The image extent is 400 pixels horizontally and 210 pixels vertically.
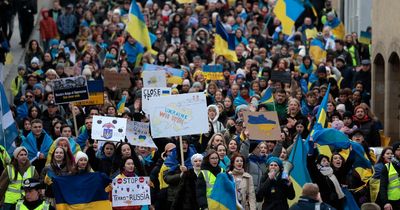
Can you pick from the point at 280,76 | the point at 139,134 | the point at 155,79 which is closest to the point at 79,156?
the point at 139,134

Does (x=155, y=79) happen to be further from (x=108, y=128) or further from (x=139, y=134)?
(x=108, y=128)

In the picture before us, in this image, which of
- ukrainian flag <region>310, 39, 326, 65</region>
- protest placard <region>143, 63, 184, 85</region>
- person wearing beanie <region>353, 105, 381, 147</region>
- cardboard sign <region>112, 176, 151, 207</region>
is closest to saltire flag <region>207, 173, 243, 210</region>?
cardboard sign <region>112, 176, 151, 207</region>

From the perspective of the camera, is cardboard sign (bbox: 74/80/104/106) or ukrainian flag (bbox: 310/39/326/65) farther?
ukrainian flag (bbox: 310/39/326/65)

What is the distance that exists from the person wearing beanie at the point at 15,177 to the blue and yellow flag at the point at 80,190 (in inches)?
17.3

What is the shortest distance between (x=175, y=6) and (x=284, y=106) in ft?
50.0

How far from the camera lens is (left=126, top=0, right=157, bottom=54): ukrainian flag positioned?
34031 mm

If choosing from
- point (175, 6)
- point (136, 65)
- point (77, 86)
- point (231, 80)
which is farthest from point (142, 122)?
point (175, 6)

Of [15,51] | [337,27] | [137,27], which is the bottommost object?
[15,51]

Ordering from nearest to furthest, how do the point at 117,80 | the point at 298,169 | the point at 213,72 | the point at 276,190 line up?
the point at 276,190
the point at 298,169
the point at 117,80
the point at 213,72

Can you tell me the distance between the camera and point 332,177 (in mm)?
21547

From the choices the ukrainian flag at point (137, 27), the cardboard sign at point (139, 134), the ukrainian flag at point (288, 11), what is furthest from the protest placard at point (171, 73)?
the cardboard sign at point (139, 134)

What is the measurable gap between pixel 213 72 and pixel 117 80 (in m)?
2.13

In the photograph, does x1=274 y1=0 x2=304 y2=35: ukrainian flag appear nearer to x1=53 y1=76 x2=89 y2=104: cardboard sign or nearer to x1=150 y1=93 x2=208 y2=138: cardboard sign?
x1=53 y1=76 x2=89 y2=104: cardboard sign

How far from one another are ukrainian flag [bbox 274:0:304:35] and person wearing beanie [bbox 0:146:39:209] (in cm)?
1340
